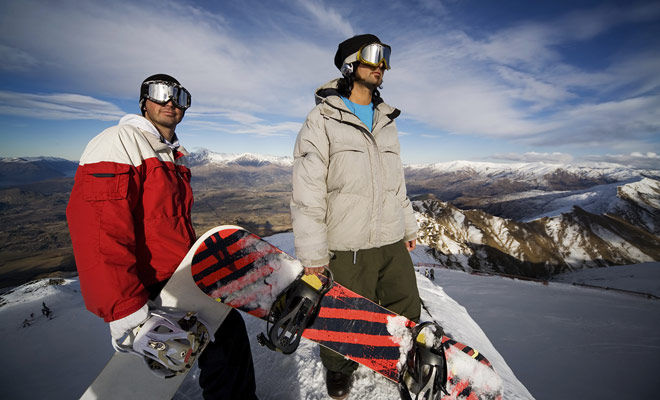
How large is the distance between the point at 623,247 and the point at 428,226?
207ft

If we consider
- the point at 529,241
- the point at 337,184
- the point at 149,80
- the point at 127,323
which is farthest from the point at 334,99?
the point at 529,241

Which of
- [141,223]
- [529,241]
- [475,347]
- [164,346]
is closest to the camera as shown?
[164,346]

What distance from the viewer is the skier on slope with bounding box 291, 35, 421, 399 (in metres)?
2.46

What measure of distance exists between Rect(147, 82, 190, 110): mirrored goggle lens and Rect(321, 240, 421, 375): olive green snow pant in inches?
94.9

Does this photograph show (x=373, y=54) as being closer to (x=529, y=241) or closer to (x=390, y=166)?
(x=390, y=166)

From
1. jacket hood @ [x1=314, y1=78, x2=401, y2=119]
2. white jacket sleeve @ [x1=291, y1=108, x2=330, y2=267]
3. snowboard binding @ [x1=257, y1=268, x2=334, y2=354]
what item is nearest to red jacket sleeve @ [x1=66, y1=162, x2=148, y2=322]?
snowboard binding @ [x1=257, y1=268, x2=334, y2=354]

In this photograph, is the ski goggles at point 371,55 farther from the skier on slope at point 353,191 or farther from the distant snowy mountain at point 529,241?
the distant snowy mountain at point 529,241

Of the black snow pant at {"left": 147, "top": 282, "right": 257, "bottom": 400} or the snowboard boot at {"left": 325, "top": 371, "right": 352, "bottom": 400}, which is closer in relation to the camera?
the black snow pant at {"left": 147, "top": 282, "right": 257, "bottom": 400}

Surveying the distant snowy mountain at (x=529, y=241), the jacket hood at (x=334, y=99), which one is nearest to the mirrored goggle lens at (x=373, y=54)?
the jacket hood at (x=334, y=99)

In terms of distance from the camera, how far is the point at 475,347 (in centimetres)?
496

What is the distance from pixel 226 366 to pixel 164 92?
2895 millimetres

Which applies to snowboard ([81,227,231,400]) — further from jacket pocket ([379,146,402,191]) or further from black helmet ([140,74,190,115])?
jacket pocket ([379,146,402,191])

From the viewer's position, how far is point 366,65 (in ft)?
9.04

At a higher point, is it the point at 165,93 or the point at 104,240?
the point at 165,93
